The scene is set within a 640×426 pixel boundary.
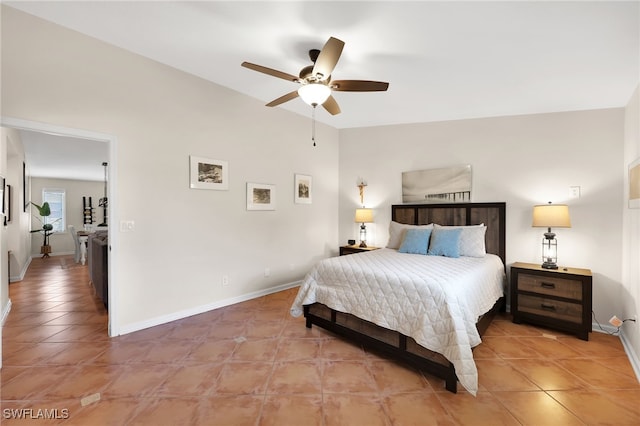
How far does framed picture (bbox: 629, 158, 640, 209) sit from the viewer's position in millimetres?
2461

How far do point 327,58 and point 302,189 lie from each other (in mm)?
2710

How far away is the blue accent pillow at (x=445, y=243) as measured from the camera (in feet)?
11.0

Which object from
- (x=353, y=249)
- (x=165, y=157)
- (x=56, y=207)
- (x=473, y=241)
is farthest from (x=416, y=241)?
(x=56, y=207)

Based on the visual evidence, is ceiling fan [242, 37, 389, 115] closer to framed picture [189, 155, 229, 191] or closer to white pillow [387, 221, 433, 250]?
framed picture [189, 155, 229, 191]

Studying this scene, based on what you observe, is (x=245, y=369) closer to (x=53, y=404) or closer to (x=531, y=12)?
(x=53, y=404)

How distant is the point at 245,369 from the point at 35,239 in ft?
30.8

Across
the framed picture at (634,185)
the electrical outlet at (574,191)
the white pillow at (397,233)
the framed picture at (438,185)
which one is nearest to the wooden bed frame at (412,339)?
the framed picture at (438,185)

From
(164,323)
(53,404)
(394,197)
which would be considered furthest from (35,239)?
(394,197)

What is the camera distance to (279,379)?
6.91ft

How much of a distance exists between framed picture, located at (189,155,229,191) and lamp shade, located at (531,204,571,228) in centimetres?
377

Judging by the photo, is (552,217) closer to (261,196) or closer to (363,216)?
(363,216)

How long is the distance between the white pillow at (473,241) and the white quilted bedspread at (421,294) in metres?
0.15

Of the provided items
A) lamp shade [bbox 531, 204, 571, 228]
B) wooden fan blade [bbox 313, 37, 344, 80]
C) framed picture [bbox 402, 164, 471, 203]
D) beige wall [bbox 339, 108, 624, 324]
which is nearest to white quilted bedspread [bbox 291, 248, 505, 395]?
lamp shade [bbox 531, 204, 571, 228]

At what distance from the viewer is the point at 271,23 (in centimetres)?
219
